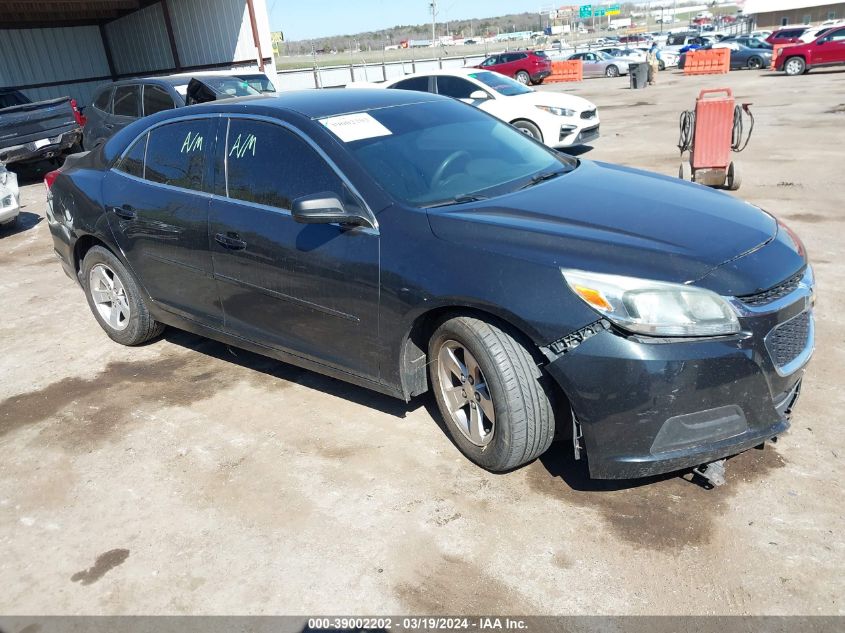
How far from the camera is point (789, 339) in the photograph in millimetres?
2867

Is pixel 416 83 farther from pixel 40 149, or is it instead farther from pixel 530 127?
pixel 40 149

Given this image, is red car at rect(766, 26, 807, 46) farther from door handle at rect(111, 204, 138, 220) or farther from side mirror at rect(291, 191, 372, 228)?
side mirror at rect(291, 191, 372, 228)

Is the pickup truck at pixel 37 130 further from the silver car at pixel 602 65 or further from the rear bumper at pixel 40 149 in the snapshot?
the silver car at pixel 602 65

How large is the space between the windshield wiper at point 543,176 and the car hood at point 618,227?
0.08 metres

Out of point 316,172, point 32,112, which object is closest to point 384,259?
point 316,172

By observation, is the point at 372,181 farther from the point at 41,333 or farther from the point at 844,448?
the point at 41,333

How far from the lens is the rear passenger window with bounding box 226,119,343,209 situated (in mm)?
3523

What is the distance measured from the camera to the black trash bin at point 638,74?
24.6 m

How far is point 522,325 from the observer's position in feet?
9.18

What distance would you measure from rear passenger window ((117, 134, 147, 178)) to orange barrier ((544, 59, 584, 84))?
1260 inches

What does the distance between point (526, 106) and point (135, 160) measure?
27.0ft

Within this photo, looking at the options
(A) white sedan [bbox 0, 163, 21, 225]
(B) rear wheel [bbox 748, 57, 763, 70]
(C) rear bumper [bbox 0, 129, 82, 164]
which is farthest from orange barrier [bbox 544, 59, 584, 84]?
(A) white sedan [bbox 0, 163, 21, 225]

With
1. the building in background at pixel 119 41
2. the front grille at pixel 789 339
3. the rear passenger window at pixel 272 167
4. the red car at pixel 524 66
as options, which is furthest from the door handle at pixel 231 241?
the red car at pixel 524 66

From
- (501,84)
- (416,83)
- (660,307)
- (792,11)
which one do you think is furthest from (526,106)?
(792,11)
